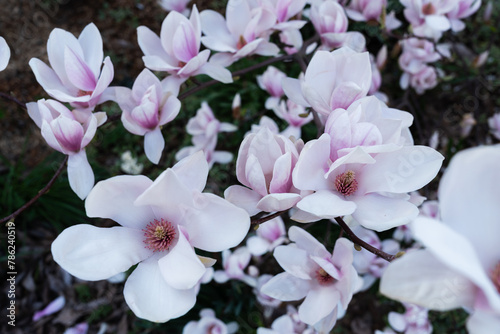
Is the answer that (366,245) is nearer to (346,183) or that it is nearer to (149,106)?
(346,183)

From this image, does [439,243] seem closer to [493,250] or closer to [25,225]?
[493,250]

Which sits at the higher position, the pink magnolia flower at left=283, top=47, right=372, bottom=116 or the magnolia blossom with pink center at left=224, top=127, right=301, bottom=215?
the pink magnolia flower at left=283, top=47, right=372, bottom=116

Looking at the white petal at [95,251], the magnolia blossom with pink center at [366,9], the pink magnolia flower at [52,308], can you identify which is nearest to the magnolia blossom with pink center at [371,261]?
the magnolia blossom with pink center at [366,9]

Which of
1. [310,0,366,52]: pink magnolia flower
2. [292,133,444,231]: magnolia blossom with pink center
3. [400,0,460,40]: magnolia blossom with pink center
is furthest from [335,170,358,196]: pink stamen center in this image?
[400,0,460,40]: magnolia blossom with pink center

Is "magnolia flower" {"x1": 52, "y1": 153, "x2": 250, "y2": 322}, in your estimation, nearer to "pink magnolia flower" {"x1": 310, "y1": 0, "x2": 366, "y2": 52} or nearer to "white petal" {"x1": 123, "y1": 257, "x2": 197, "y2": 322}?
"white petal" {"x1": 123, "y1": 257, "x2": 197, "y2": 322}

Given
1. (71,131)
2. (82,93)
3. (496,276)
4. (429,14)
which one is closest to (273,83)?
(429,14)

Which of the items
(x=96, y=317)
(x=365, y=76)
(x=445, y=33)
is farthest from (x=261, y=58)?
(x=96, y=317)
